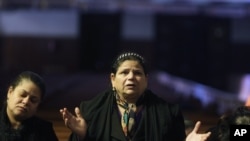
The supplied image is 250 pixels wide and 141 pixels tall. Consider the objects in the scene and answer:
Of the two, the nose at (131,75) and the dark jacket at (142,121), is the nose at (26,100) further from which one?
the nose at (131,75)

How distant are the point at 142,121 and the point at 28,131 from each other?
0.44 meters

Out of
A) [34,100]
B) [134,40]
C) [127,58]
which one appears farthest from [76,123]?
[134,40]

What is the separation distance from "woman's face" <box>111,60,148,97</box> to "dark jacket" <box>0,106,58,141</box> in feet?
1.05

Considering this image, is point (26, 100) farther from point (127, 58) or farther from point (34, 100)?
point (127, 58)

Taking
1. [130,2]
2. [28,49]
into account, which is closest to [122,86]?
[130,2]

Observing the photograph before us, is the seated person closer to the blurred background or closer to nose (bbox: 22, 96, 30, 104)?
nose (bbox: 22, 96, 30, 104)

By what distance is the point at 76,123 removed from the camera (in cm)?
151

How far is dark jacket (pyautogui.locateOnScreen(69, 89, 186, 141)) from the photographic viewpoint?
1525mm

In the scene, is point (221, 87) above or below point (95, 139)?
below

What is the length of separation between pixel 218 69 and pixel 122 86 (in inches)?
419

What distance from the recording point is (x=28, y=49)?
1174cm

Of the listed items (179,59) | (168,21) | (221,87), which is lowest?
(221,87)

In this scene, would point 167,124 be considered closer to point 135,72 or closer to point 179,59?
point 135,72

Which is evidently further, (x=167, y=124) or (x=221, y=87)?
(x=221, y=87)
